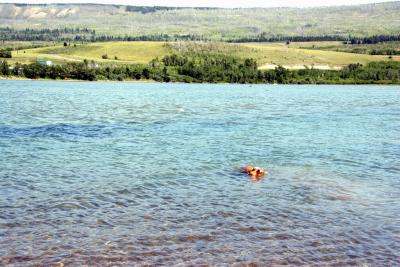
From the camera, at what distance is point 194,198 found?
24797 millimetres

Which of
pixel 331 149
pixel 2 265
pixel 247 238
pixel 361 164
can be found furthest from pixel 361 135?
pixel 2 265

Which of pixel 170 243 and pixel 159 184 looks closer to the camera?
pixel 170 243

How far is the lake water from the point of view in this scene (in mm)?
17703

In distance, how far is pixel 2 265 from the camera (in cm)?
1591

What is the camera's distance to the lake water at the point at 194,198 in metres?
17.7

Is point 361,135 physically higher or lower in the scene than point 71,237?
lower

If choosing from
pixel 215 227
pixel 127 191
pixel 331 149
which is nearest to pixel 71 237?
pixel 215 227

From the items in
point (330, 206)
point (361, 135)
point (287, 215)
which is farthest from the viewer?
point (361, 135)

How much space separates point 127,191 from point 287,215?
7.63 meters

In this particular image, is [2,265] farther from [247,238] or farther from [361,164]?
[361,164]

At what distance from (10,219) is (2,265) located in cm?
462

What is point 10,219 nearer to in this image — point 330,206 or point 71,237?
point 71,237

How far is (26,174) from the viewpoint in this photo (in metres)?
28.8

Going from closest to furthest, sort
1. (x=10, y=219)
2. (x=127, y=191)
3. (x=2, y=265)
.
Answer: (x=2, y=265) < (x=10, y=219) < (x=127, y=191)
